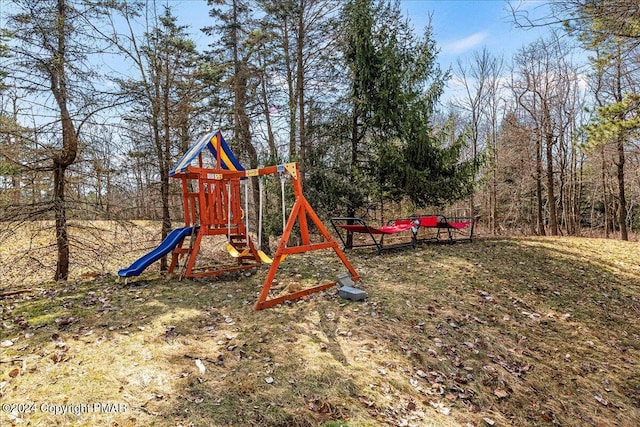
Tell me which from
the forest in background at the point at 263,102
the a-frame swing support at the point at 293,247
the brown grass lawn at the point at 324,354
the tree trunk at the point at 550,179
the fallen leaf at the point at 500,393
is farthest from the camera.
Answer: the tree trunk at the point at 550,179

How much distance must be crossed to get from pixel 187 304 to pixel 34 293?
2.79m

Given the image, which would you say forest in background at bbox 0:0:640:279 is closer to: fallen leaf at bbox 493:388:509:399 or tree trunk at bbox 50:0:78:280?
tree trunk at bbox 50:0:78:280

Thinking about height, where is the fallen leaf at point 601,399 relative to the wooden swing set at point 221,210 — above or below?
below

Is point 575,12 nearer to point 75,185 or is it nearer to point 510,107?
point 75,185

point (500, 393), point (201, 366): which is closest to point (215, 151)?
point (201, 366)

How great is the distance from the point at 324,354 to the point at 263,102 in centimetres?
979

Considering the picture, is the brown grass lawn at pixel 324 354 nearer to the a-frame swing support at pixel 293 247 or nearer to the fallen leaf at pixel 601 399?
the fallen leaf at pixel 601 399

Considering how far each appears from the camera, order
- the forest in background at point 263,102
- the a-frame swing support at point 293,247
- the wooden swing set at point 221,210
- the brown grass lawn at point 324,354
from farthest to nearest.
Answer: the forest in background at point 263,102, the wooden swing set at point 221,210, the a-frame swing support at point 293,247, the brown grass lawn at point 324,354

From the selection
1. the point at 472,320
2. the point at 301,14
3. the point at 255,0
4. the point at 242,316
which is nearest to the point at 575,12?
the point at 472,320

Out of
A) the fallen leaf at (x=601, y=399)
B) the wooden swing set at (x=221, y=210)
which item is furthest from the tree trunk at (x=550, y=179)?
the fallen leaf at (x=601, y=399)

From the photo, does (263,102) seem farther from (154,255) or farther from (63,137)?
(154,255)

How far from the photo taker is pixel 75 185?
21.0 ft

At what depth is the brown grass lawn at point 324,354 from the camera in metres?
2.54

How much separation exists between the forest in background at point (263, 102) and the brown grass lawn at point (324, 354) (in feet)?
8.21
